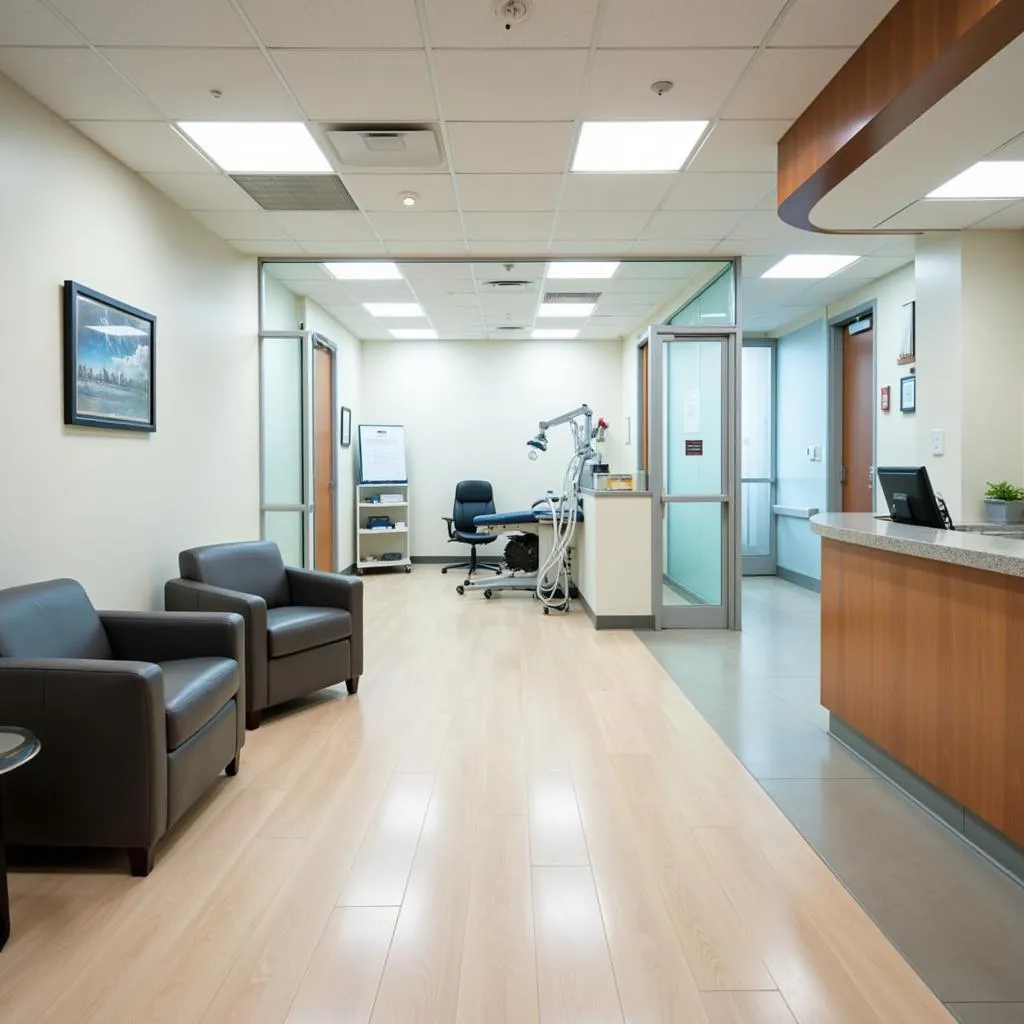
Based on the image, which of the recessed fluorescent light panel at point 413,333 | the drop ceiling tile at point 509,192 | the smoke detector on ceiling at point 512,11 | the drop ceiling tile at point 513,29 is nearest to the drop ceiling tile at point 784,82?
the drop ceiling tile at point 513,29

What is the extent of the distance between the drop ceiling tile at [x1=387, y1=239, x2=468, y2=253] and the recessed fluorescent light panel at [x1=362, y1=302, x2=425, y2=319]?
4.76 feet

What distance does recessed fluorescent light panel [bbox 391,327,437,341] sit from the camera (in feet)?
25.0

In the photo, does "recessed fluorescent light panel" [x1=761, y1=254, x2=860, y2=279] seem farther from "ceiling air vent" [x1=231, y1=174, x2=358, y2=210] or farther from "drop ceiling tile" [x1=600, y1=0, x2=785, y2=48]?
"ceiling air vent" [x1=231, y1=174, x2=358, y2=210]

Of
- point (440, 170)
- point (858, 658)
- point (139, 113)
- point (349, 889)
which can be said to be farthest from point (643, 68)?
point (349, 889)

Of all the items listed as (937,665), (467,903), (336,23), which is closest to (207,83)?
(336,23)

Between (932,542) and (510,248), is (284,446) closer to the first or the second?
(510,248)

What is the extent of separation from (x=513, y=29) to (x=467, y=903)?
2706 millimetres

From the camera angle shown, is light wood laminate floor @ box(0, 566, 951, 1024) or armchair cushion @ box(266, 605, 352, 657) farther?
armchair cushion @ box(266, 605, 352, 657)

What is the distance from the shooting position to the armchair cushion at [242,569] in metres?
3.47

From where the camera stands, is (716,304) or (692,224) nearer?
(692,224)

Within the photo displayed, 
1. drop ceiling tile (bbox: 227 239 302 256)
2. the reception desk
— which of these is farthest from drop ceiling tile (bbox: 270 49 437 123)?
the reception desk

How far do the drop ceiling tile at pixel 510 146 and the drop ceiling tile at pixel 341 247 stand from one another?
1.39 meters

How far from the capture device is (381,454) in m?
7.98

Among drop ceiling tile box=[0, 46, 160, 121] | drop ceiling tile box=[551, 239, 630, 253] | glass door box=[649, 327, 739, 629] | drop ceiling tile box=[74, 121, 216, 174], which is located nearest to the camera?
drop ceiling tile box=[0, 46, 160, 121]
